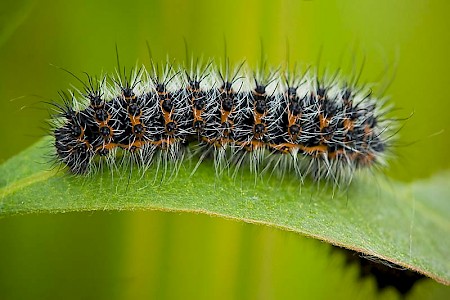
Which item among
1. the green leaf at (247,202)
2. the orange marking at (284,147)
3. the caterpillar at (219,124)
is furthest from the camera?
the orange marking at (284,147)

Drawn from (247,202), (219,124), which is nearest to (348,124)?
(219,124)

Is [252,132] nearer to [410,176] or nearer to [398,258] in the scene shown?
[398,258]

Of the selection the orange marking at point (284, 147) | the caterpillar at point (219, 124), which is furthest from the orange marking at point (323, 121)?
the orange marking at point (284, 147)

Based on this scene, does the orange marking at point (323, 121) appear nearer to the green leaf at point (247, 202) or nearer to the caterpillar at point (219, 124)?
the caterpillar at point (219, 124)

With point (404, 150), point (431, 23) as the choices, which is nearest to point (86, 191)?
point (404, 150)

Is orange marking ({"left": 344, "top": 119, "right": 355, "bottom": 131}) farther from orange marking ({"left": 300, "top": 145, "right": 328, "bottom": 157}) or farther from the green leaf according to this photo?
the green leaf

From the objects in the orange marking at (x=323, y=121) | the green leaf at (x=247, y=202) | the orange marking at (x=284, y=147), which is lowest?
the green leaf at (x=247, y=202)

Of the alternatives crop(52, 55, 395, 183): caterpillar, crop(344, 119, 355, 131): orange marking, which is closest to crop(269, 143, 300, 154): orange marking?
crop(52, 55, 395, 183): caterpillar

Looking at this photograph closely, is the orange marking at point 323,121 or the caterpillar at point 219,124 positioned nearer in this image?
the caterpillar at point 219,124

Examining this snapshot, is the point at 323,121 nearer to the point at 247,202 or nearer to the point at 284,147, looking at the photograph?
the point at 284,147
